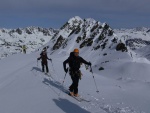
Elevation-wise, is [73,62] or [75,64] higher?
[73,62]

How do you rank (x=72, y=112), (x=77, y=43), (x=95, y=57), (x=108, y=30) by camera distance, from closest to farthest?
(x=72, y=112) < (x=95, y=57) < (x=108, y=30) < (x=77, y=43)

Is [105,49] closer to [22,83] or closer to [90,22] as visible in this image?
[90,22]

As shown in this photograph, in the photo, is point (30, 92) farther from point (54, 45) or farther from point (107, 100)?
point (54, 45)

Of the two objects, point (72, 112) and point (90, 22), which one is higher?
point (90, 22)

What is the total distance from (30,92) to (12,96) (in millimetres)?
1152

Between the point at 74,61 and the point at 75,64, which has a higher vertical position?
the point at 74,61

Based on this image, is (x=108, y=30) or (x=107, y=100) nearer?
(x=107, y=100)

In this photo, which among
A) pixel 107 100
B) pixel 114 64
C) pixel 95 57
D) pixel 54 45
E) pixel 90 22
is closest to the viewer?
pixel 107 100

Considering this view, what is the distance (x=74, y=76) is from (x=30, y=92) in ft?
8.19

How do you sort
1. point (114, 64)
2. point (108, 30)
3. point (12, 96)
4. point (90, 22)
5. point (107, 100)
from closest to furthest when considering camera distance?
1. point (12, 96)
2. point (107, 100)
3. point (114, 64)
4. point (108, 30)
5. point (90, 22)

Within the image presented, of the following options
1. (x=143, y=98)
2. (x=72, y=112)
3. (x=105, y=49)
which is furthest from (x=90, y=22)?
(x=72, y=112)

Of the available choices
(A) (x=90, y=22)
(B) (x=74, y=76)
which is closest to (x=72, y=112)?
(B) (x=74, y=76)

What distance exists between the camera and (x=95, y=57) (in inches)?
2149

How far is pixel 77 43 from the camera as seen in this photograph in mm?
72250
